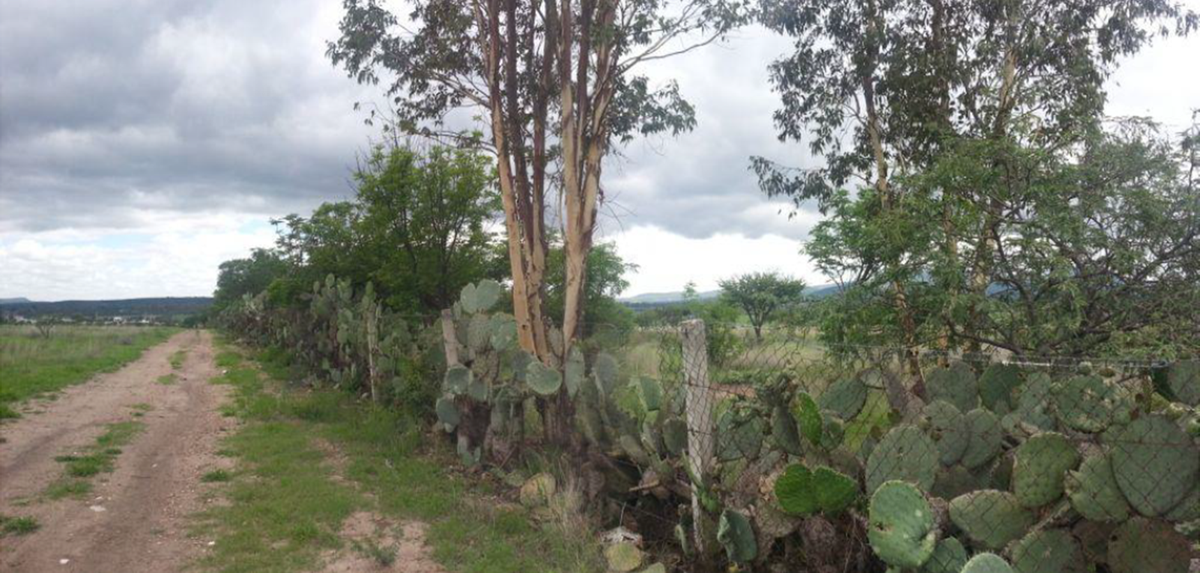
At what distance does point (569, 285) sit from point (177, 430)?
18.8ft

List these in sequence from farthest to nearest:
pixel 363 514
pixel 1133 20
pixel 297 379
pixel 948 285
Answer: pixel 297 379
pixel 1133 20
pixel 948 285
pixel 363 514

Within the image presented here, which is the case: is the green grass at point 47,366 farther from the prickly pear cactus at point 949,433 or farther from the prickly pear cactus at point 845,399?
the prickly pear cactus at point 949,433

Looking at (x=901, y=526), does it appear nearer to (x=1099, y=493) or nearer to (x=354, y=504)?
(x=1099, y=493)

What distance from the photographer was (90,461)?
808 cm

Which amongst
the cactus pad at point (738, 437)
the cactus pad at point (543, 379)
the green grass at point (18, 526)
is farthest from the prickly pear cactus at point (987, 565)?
the green grass at point (18, 526)

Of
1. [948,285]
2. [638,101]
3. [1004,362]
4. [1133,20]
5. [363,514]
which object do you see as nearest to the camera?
[1004,362]

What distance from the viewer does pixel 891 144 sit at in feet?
48.4

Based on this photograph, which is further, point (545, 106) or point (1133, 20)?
point (1133, 20)

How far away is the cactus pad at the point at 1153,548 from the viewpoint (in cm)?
330

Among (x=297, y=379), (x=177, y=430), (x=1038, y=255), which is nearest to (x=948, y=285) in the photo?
(x=1038, y=255)

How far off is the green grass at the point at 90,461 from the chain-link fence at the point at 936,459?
515 centimetres

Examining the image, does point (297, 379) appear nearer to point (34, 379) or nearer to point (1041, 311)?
point (34, 379)

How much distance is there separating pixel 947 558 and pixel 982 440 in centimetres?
73

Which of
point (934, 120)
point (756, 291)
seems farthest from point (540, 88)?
point (756, 291)
